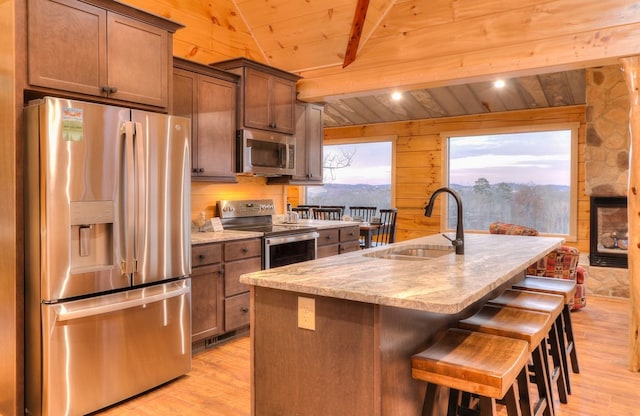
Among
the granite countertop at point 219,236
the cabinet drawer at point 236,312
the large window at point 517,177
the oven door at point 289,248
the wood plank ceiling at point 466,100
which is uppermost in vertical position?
the wood plank ceiling at point 466,100

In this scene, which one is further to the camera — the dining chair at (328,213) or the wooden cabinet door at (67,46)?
the dining chair at (328,213)

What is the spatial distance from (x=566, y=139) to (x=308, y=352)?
5.86 meters

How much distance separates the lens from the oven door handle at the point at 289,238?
12.8 ft

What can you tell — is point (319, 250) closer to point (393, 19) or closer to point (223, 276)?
point (223, 276)

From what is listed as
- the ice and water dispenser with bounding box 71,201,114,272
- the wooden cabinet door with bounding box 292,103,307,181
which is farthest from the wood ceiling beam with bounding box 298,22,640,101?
the ice and water dispenser with bounding box 71,201,114,272

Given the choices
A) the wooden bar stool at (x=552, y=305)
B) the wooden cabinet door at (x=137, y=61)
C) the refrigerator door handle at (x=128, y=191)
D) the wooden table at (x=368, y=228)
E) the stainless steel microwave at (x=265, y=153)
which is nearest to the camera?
the wooden bar stool at (x=552, y=305)

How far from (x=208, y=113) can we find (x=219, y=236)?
1062 millimetres

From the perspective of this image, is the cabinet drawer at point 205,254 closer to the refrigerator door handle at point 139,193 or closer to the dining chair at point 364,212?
the refrigerator door handle at point 139,193

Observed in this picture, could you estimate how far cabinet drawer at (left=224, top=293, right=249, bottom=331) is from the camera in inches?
142

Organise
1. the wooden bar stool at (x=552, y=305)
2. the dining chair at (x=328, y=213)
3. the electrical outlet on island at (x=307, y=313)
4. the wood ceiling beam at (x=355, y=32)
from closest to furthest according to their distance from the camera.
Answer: the electrical outlet on island at (x=307, y=313), the wooden bar stool at (x=552, y=305), the wood ceiling beam at (x=355, y=32), the dining chair at (x=328, y=213)

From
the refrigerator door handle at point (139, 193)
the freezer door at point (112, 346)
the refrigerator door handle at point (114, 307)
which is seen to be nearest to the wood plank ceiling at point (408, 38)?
the refrigerator door handle at point (139, 193)

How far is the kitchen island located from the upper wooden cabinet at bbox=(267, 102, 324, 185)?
2.95 metres

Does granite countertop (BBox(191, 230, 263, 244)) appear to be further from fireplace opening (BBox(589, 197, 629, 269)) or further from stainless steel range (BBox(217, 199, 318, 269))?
fireplace opening (BBox(589, 197, 629, 269))

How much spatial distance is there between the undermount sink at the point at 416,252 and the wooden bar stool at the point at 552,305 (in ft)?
1.33
